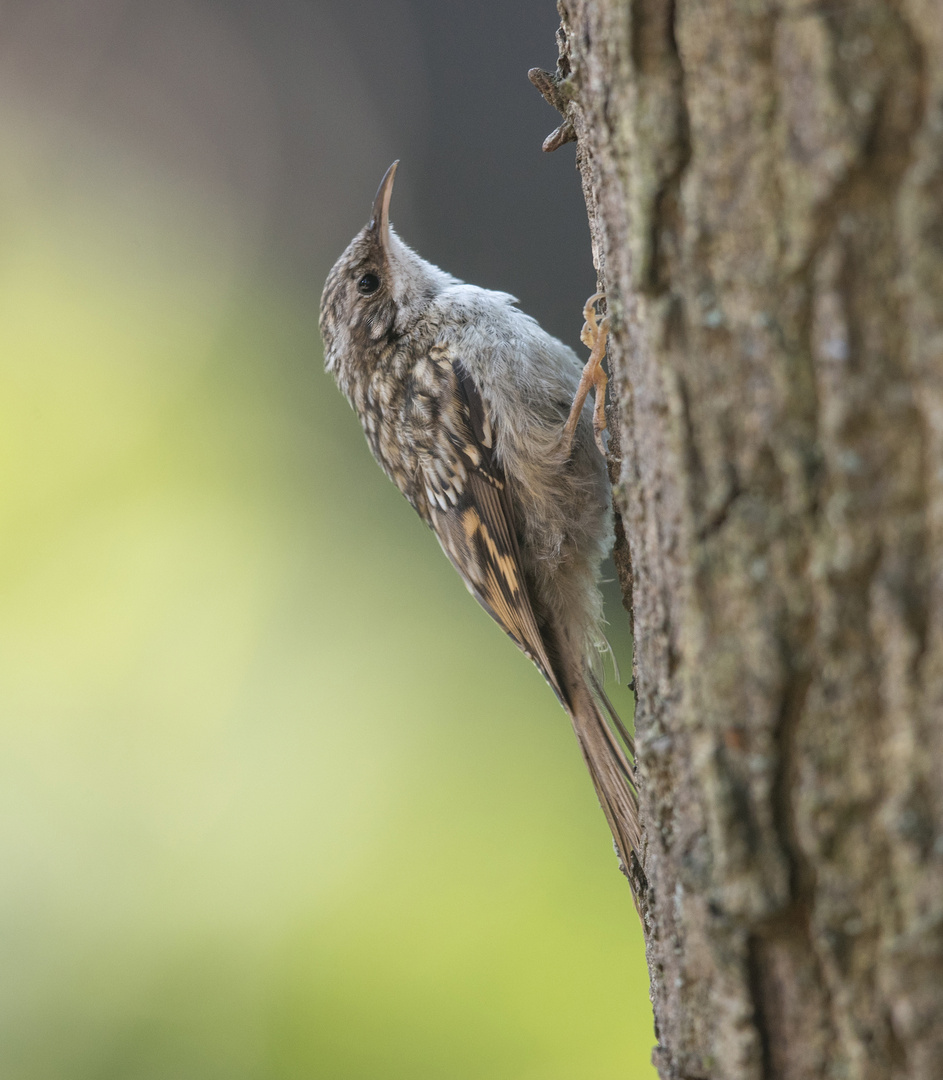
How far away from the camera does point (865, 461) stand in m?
0.87

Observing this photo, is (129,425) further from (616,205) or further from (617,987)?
(616,205)

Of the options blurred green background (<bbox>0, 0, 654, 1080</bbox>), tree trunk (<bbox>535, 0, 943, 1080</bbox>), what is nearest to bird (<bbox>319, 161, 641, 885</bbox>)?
blurred green background (<bbox>0, 0, 654, 1080</bbox>)

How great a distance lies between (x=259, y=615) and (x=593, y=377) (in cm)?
240

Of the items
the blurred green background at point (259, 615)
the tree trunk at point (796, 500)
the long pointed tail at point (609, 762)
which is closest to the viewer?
the tree trunk at point (796, 500)

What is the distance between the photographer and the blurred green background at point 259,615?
137 inches

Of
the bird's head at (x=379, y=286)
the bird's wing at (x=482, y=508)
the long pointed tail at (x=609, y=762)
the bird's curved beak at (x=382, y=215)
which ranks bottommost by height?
the long pointed tail at (x=609, y=762)

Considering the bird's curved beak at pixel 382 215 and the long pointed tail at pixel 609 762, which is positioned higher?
the bird's curved beak at pixel 382 215

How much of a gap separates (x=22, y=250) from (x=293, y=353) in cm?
135

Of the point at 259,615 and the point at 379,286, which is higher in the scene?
the point at 379,286

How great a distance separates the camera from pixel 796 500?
92cm

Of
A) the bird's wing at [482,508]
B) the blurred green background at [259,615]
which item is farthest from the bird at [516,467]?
the blurred green background at [259,615]

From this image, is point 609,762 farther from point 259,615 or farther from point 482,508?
point 259,615

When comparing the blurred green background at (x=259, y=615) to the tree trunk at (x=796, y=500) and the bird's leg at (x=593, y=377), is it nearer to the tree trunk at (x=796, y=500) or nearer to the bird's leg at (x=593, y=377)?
the bird's leg at (x=593, y=377)

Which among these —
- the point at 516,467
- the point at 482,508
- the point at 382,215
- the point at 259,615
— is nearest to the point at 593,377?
the point at 516,467
